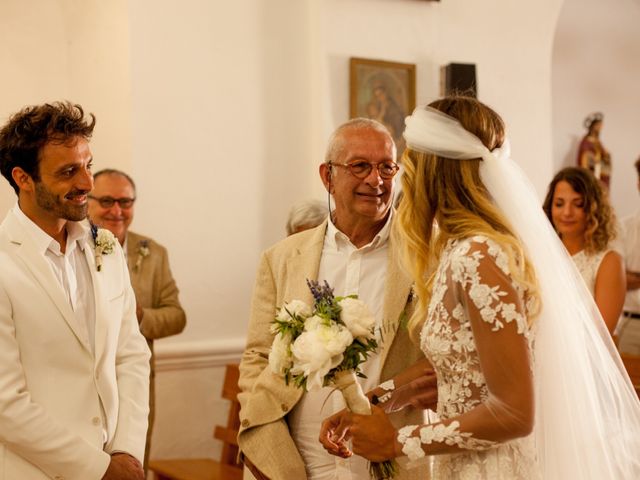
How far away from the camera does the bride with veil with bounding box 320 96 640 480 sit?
95.0 inches

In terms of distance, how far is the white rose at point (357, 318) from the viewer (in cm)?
264

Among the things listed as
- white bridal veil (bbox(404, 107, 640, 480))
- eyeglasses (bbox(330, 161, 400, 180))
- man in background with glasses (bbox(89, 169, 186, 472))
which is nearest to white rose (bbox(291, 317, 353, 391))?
white bridal veil (bbox(404, 107, 640, 480))

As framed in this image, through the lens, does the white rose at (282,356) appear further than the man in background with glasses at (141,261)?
No

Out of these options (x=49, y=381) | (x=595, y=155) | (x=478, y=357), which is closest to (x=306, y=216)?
(x=49, y=381)

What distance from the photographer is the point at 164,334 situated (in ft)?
16.7

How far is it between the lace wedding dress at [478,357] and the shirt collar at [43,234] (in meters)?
1.30

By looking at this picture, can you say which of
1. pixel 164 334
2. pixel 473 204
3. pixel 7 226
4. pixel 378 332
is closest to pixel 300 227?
pixel 164 334

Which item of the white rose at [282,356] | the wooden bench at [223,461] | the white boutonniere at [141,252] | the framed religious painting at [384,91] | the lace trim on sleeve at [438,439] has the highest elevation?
the framed religious painting at [384,91]

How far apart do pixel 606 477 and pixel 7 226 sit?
203 centimetres

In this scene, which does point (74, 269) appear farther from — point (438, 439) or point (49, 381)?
point (438, 439)

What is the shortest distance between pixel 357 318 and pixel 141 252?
2754mm

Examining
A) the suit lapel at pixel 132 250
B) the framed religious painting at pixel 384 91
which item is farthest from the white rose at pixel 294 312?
the framed religious painting at pixel 384 91

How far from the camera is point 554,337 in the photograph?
8.77 ft

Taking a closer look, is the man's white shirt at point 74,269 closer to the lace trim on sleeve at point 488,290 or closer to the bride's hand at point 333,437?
the bride's hand at point 333,437
